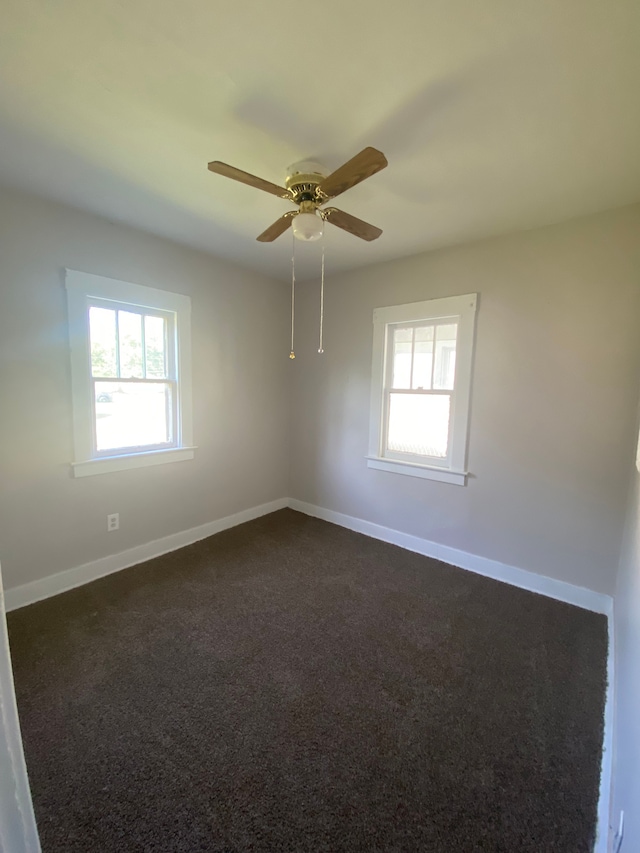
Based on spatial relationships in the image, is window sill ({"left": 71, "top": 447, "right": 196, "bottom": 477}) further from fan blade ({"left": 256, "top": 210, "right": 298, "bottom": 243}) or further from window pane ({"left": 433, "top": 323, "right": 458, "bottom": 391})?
window pane ({"left": 433, "top": 323, "right": 458, "bottom": 391})

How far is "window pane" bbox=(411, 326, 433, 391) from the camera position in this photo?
3.10 m

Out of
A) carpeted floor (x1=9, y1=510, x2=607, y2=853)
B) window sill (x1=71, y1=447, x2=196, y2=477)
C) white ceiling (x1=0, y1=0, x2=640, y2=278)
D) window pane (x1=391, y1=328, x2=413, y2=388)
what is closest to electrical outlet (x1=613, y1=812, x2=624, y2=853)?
carpeted floor (x1=9, y1=510, x2=607, y2=853)

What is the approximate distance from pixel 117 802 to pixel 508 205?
3.35 m

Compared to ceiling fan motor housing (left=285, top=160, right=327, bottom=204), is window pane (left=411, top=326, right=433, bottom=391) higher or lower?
lower

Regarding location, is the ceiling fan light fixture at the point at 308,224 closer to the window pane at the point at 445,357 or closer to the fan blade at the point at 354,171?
the fan blade at the point at 354,171

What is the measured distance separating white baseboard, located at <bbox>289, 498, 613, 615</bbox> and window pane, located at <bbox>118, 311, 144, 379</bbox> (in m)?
2.29

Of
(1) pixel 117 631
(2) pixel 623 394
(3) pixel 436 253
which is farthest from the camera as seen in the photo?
(3) pixel 436 253

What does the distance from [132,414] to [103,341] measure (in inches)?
22.7

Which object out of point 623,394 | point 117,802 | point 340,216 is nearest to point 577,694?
point 623,394

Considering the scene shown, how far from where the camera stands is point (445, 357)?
3.01m

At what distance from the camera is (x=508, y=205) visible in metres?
2.19

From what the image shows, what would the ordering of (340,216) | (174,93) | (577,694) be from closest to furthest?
(174,93) < (577,694) < (340,216)

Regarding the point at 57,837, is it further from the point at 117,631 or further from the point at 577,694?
the point at 577,694

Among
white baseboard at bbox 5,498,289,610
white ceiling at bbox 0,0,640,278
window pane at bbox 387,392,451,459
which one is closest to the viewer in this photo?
white ceiling at bbox 0,0,640,278
